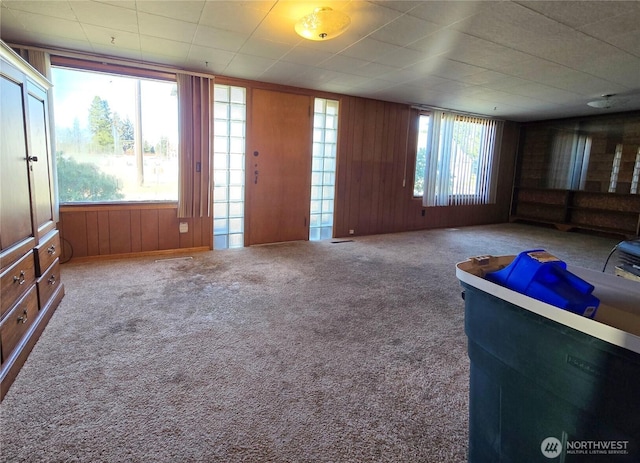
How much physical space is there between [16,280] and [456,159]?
638 centimetres

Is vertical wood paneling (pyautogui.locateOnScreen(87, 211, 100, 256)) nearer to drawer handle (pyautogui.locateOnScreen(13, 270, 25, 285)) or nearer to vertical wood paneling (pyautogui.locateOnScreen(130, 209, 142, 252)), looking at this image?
vertical wood paneling (pyautogui.locateOnScreen(130, 209, 142, 252))

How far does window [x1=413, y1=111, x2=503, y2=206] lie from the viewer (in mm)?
6102

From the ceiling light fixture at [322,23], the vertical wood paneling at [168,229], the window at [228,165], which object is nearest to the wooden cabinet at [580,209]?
the window at [228,165]

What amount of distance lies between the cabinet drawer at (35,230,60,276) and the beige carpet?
14.8 inches

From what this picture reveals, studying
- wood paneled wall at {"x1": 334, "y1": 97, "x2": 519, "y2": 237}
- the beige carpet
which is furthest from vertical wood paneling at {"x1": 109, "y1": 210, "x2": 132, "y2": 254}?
wood paneled wall at {"x1": 334, "y1": 97, "x2": 519, "y2": 237}

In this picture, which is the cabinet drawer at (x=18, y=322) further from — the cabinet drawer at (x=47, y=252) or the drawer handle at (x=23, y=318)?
the cabinet drawer at (x=47, y=252)

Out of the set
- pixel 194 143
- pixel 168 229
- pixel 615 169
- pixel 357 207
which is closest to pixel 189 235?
pixel 168 229

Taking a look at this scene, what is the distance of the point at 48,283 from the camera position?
95.4 inches

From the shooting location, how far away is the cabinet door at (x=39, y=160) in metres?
2.19

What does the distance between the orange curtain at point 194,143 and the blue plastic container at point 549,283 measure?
12.6ft

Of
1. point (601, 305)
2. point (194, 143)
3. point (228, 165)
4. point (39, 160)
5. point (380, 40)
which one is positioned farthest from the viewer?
point (228, 165)

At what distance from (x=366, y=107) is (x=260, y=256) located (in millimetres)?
2920

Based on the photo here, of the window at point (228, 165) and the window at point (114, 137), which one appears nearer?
the window at point (114, 137)

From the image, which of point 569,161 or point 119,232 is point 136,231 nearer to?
point 119,232
